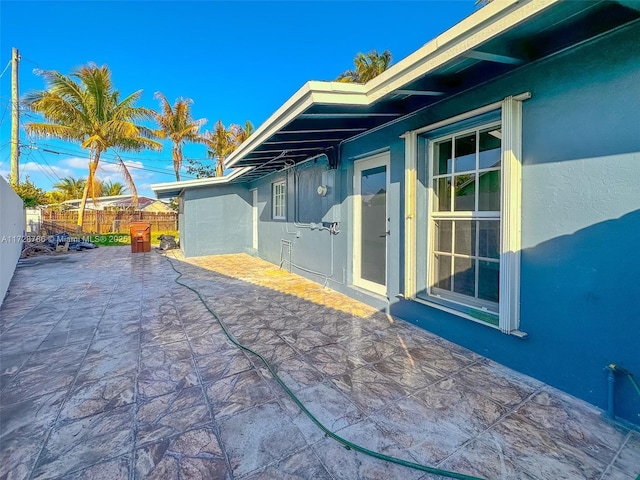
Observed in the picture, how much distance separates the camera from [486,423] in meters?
1.97

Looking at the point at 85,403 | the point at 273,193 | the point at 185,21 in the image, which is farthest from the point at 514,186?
the point at 185,21

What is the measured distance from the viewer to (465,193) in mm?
3207

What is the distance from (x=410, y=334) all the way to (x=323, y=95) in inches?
106

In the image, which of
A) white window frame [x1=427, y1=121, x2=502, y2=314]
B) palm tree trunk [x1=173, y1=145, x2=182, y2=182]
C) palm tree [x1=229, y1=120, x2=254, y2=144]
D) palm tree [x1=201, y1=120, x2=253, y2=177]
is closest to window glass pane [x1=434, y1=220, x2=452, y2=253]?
white window frame [x1=427, y1=121, x2=502, y2=314]

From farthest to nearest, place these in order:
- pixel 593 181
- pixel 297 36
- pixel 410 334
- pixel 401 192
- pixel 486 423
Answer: pixel 297 36 < pixel 401 192 < pixel 410 334 < pixel 593 181 < pixel 486 423

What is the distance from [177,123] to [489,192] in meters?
19.4

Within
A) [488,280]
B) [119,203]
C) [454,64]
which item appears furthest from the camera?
[119,203]

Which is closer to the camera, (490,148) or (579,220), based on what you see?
(579,220)

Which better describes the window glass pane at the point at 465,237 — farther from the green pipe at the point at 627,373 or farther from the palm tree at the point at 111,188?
the palm tree at the point at 111,188

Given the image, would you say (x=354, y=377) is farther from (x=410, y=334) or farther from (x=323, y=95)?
(x=323, y=95)

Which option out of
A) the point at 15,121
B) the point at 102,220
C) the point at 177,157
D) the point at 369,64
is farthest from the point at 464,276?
the point at 102,220

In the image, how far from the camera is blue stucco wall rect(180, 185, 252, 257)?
10242mm

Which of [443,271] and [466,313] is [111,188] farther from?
[466,313]

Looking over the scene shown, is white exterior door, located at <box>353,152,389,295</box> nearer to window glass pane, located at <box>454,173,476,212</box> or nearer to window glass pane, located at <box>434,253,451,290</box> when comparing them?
window glass pane, located at <box>434,253,451,290</box>
